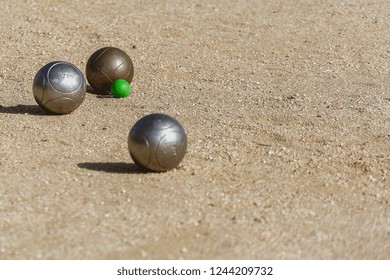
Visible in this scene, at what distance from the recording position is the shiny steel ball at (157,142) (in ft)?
30.8

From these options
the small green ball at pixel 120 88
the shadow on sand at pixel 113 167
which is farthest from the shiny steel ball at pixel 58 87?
the shadow on sand at pixel 113 167

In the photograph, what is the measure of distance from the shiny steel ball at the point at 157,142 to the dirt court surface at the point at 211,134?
8.9 inches

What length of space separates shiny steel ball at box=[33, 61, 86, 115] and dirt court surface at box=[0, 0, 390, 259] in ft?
0.90

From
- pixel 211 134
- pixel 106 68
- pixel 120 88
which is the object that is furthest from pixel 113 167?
pixel 106 68

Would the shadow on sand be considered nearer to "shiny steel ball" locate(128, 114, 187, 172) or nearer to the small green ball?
"shiny steel ball" locate(128, 114, 187, 172)

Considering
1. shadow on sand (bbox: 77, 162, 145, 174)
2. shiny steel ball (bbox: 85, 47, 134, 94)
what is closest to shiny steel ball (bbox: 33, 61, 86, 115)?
shiny steel ball (bbox: 85, 47, 134, 94)

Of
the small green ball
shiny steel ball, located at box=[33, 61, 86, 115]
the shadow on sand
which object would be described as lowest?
the small green ball

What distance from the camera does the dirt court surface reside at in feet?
26.1

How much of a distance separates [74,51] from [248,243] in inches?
361

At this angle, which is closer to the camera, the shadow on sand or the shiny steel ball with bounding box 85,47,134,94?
the shadow on sand

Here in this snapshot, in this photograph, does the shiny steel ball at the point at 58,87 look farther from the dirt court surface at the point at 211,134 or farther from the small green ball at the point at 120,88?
the small green ball at the point at 120,88

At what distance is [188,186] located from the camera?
9305 millimetres

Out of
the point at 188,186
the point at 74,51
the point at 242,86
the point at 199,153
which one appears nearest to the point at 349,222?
the point at 188,186

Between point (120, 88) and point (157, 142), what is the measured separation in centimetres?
408
